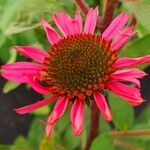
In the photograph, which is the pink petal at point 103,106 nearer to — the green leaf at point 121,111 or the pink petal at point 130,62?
the pink petal at point 130,62

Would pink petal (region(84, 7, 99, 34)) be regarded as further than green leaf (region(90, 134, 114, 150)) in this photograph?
No

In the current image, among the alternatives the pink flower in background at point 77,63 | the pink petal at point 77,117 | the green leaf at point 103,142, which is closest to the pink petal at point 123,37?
the pink flower in background at point 77,63

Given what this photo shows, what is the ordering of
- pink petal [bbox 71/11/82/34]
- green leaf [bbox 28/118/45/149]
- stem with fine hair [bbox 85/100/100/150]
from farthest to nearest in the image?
green leaf [bbox 28/118/45/149]
stem with fine hair [bbox 85/100/100/150]
pink petal [bbox 71/11/82/34]

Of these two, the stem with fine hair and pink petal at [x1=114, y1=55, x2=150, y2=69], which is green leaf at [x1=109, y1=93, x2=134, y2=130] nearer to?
the stem with fine hair

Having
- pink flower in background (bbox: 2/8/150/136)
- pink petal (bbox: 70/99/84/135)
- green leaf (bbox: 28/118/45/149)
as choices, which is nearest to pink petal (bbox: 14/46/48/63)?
pink flower in background (bbox: 2/8/150/136)

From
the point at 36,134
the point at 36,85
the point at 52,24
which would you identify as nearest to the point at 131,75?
the point at 36,85

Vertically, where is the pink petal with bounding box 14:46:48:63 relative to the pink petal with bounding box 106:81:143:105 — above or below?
above

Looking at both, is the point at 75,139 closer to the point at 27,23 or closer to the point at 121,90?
the point at 27,23

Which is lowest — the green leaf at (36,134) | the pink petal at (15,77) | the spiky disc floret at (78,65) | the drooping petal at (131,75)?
the green leaf at (36,134)

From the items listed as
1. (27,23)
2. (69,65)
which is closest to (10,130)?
(27,23)
